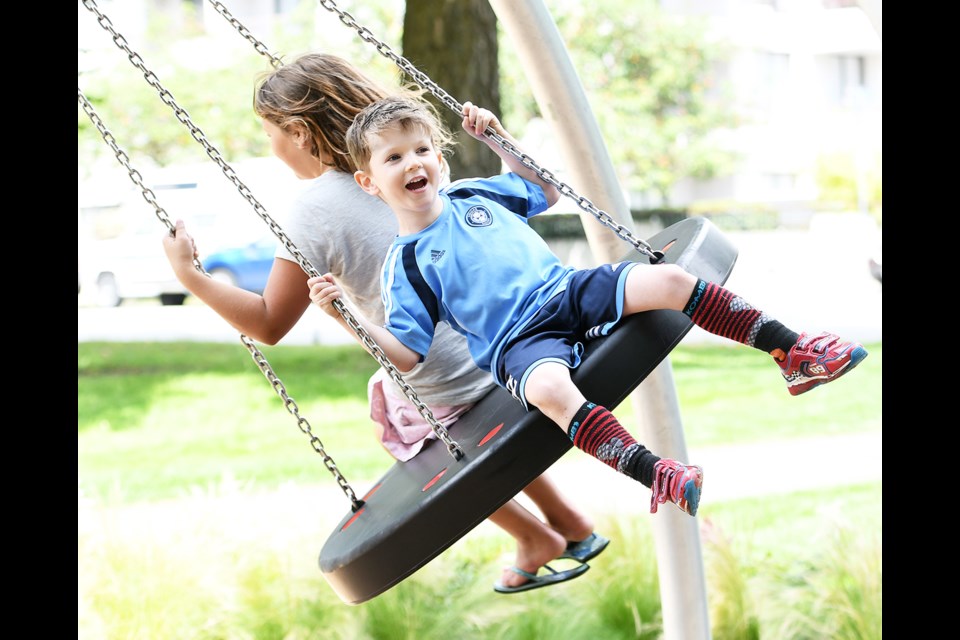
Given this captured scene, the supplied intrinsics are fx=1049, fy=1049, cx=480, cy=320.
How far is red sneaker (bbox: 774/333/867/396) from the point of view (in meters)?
1.97

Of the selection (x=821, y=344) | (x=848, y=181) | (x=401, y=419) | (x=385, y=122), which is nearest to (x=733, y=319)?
(x=821, y=344)

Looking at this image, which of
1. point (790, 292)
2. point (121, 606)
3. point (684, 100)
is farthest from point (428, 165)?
point (684, 100)

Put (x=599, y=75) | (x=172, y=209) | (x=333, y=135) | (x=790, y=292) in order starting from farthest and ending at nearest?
(x=599, y=75) < (x=172, y=209) < (x=790, y=292) < (x=333, y=135)

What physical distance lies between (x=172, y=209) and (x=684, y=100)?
856 centimetres

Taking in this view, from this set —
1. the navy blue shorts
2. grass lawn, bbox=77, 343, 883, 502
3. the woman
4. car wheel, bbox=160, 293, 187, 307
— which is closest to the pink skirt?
the woman

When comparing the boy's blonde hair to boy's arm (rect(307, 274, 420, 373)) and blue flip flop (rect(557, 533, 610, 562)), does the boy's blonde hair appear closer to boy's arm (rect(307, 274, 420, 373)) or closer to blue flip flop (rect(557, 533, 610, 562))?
boy's arm (rect(307, 274, 420, 373))

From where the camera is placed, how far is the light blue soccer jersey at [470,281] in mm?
2197

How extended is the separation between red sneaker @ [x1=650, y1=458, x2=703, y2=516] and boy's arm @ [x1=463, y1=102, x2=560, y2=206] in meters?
0.81

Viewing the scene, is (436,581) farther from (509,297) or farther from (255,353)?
(509,297)

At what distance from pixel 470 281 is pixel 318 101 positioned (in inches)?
24.7

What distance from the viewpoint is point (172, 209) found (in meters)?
16.0

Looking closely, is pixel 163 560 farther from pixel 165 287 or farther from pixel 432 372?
pixel 165 287

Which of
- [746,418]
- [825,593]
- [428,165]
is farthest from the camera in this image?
[746,418]

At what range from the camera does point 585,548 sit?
9.77 feet
